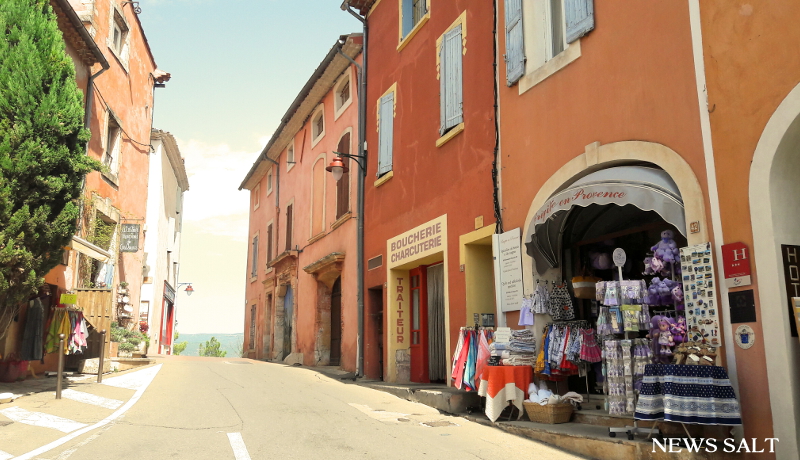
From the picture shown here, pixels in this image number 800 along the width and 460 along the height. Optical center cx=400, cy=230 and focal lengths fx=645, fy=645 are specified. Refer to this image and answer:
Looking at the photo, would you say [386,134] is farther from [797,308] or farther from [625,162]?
[797,308]

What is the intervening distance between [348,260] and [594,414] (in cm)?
968

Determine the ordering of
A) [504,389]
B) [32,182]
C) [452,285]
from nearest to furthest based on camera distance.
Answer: [504,389] < [32,182] < [452,285]

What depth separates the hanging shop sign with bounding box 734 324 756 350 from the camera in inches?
217

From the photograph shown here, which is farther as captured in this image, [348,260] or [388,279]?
[348,260]

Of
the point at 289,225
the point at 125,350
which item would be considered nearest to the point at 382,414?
the point at 125,350

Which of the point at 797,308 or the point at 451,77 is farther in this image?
the point at 451,77

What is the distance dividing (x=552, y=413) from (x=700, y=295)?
7.61ft

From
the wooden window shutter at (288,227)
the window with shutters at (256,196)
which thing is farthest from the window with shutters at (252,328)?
the wooden window shutter at (288,227)

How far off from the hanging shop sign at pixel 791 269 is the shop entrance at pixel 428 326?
7.25 metres

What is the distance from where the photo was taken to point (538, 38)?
9.11 meters

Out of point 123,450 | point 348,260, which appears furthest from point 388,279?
point 123,450

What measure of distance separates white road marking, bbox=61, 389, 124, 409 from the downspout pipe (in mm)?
5796

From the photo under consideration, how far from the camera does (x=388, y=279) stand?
1357 cm

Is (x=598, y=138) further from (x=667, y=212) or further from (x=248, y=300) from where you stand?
(x=248, y=300)
